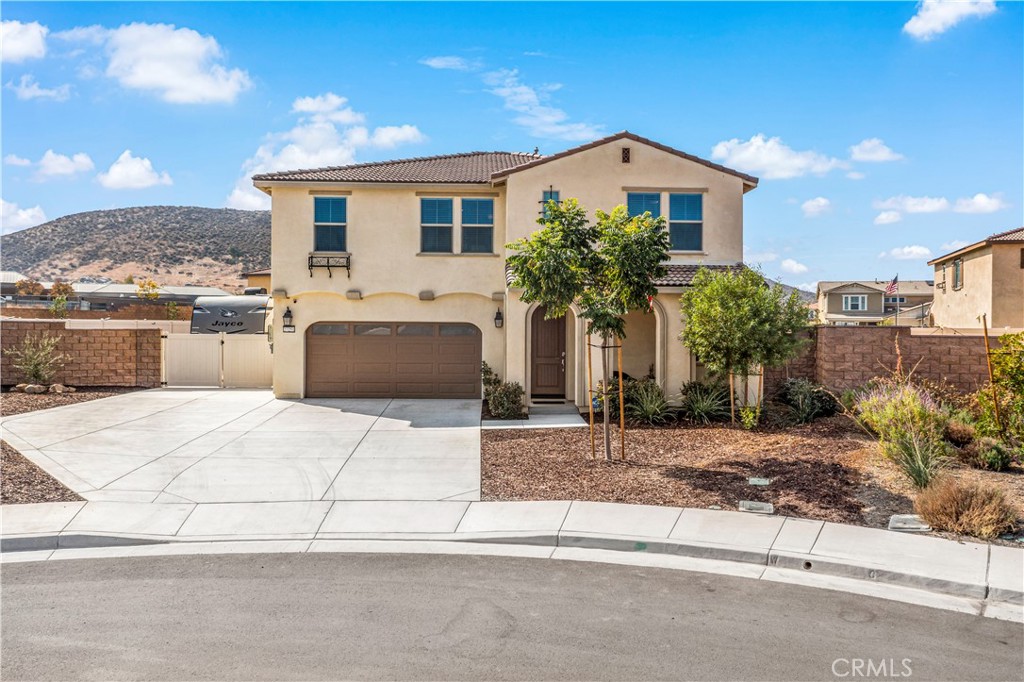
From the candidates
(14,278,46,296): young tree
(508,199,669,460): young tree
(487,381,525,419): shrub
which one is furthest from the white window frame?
(14,278,46,296): young tree

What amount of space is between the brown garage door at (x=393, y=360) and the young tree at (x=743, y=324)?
22.8 ft

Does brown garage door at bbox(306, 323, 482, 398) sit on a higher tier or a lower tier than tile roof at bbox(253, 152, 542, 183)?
lower

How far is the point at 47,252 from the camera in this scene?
76438 mm

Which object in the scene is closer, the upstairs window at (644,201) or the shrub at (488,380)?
the shrub at (488,380)

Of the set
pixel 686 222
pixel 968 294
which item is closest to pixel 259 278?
pixel 686 222

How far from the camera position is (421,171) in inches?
811

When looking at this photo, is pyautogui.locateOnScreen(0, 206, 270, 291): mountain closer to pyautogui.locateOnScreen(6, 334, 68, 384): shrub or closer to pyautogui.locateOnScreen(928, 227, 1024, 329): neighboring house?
pyautogui.locateOnScreen(6, 334, 68, 384): shrub

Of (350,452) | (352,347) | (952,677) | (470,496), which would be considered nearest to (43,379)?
(352,347)

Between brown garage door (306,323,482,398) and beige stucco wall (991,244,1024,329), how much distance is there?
22.2 meters

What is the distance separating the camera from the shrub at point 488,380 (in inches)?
691

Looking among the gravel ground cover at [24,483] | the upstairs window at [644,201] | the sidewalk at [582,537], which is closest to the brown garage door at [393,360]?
the upstairs window at [644,201]

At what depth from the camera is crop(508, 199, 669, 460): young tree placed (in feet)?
37.4

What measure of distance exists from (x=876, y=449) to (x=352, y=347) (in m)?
13.2

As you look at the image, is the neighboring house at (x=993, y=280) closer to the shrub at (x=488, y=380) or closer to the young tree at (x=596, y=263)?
the shrub at (x=488, y=380)
